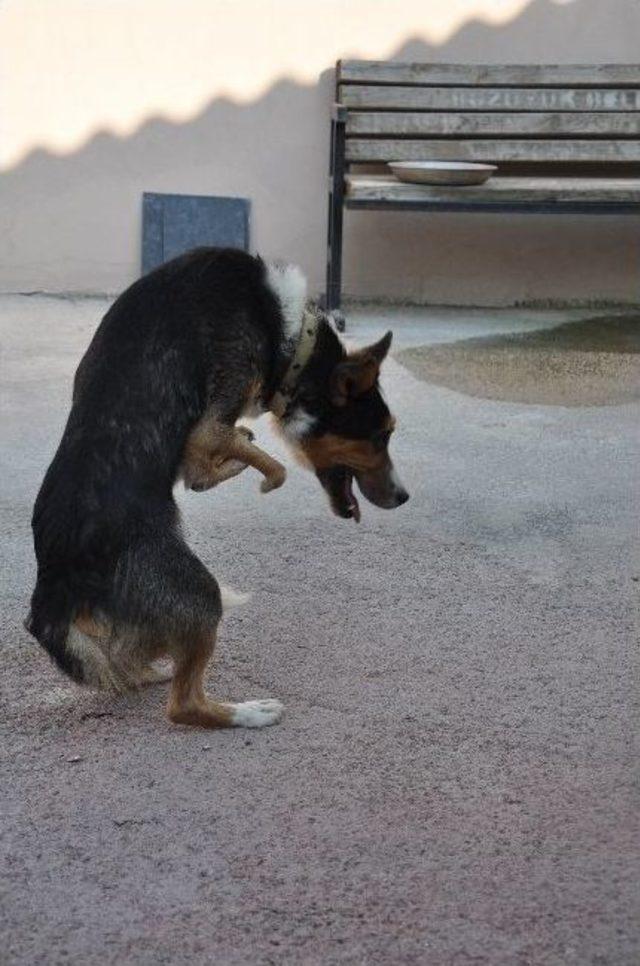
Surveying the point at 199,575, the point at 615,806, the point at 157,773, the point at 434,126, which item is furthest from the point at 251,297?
the point at 434,126

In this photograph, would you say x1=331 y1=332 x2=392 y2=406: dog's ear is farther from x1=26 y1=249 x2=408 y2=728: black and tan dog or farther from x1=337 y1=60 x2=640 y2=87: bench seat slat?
x1=337 y1=60 x2=640 y2=87: bench seat slat

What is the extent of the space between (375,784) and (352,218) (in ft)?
19.3

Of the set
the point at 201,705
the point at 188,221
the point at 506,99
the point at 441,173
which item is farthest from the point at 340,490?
the point at 506,99

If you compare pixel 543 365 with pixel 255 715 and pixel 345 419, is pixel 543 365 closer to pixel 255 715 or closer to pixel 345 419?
pixel 345 419

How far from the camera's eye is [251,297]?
390 centimetres

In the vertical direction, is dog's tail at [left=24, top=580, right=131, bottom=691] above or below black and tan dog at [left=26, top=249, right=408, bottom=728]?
below

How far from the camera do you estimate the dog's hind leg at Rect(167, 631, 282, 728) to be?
3627mm

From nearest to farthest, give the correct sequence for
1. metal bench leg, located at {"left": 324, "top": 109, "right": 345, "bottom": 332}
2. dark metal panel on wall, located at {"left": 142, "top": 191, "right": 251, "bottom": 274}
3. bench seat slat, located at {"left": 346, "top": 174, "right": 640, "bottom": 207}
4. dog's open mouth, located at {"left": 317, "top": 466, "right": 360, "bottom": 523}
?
1. dog's open mouth, located at {"left": 317, "top": 466, "right": 360, "bottom": 523}
2. bench seat slat, located at {"left": 346, "top": 174, "right": 640, "bottom": 207}
3. metal bench leg, located at {"left": 324, "top": 109, "right": 345, "bottom": 332}
4. dark metal panel on wall, located at {"left": 142, "top": 191, "right": 251, "bottom": 274}

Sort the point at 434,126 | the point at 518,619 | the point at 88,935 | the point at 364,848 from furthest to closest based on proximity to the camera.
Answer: the point at 434,126
the point at 518,619
the point at 364,848
the point at 88,935

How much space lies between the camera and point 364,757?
11.9 feet

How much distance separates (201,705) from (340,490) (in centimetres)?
93

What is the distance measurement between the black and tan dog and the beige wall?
492 cm

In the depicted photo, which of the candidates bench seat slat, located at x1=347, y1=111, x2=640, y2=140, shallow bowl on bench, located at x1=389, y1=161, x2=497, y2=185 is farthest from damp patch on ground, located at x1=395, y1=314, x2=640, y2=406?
bench seat slat, located at x1=347, y1=111, x2=640, y2=140

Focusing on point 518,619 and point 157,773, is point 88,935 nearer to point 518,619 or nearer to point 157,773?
point 157,773
